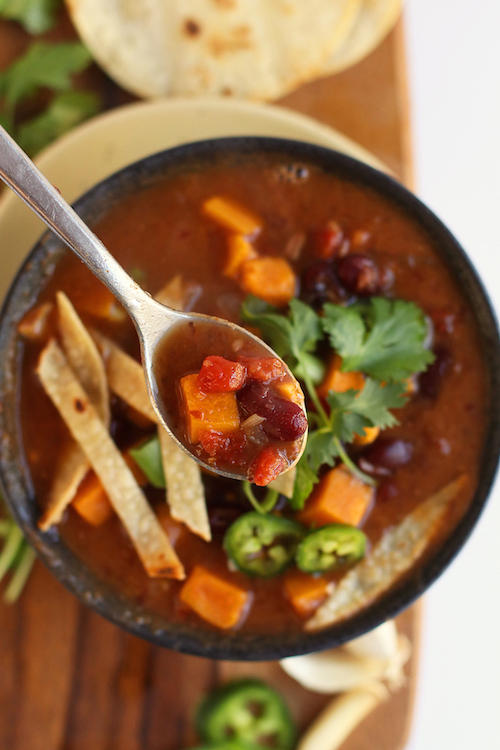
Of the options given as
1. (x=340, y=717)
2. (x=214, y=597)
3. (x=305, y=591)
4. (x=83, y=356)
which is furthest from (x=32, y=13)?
(x=340, y=717)

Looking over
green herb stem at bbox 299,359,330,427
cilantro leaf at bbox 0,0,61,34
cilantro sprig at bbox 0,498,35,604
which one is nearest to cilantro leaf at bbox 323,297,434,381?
green herb stem at bbox 299,359,330,427

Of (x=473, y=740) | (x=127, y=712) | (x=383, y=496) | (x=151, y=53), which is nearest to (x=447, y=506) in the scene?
(x=383, y=496)

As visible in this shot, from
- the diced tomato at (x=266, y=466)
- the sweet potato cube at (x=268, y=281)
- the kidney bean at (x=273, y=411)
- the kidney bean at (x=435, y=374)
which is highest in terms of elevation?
the kidney bean at (x=435, y=374)

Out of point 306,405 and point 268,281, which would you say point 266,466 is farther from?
point 268,281

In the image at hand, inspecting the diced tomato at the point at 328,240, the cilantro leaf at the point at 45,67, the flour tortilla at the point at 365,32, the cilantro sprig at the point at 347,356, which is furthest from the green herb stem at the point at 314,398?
the cilantro leaf at the point at 45,67

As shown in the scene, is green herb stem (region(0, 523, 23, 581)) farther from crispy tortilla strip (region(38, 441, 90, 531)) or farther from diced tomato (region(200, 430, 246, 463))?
diced tomato (region(200, 430, 246, 463))

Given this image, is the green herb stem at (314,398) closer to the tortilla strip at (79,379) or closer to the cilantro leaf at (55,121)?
the tortilla strip at (79,379)
